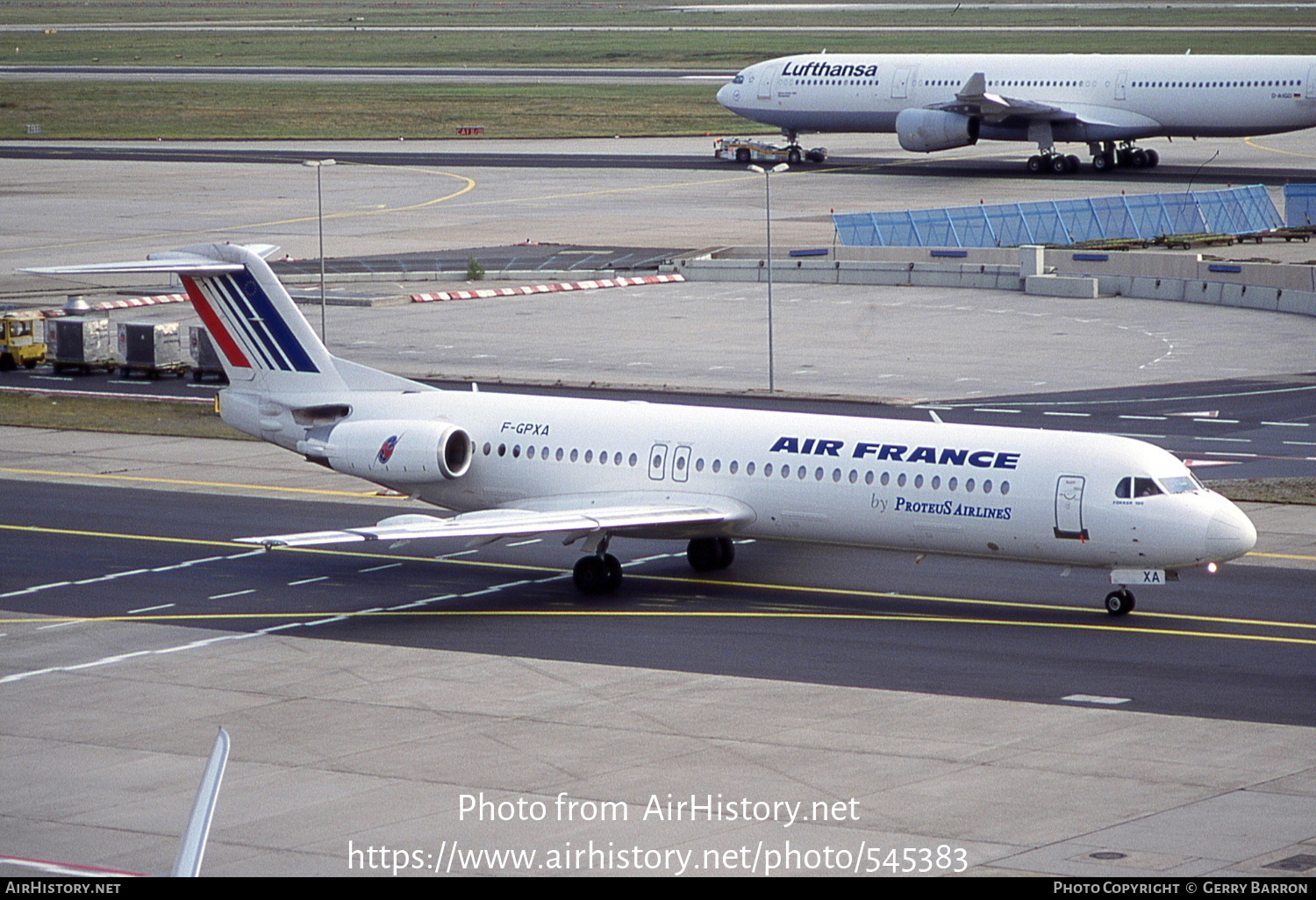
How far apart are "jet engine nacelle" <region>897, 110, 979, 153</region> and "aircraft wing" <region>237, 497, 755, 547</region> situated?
2603 inches

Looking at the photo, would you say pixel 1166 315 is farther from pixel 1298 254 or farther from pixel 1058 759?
pixel 1058 759

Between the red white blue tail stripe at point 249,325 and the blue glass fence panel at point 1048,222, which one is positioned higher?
the blue glass fence panel at point 1048,222

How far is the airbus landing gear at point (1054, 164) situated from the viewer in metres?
99.0

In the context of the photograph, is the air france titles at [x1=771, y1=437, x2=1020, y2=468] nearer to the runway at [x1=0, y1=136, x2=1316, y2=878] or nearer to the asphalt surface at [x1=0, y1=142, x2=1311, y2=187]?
the runway at [x1=0, y1=136, x2=1316, y2=878]

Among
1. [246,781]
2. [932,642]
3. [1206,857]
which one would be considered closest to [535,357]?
[932,642]

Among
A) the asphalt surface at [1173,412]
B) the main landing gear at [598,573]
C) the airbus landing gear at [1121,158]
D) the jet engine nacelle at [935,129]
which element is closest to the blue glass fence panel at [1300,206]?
the airbus landing gear at [1121,158]

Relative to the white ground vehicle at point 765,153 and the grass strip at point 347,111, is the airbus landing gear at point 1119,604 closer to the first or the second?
the white ground vehicle at point 765,153

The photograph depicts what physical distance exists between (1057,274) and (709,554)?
41.3m

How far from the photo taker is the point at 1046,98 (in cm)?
9794

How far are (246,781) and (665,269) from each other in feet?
181

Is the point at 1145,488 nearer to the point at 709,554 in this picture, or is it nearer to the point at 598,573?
the point at 709,554

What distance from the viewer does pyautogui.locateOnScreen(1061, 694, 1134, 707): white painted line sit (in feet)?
89.6

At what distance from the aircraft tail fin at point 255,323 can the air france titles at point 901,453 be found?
377 inches

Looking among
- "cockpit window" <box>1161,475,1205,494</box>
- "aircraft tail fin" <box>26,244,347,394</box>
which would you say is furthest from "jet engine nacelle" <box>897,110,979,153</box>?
"cockpit window" <box>1161,475,1205,494</box>
